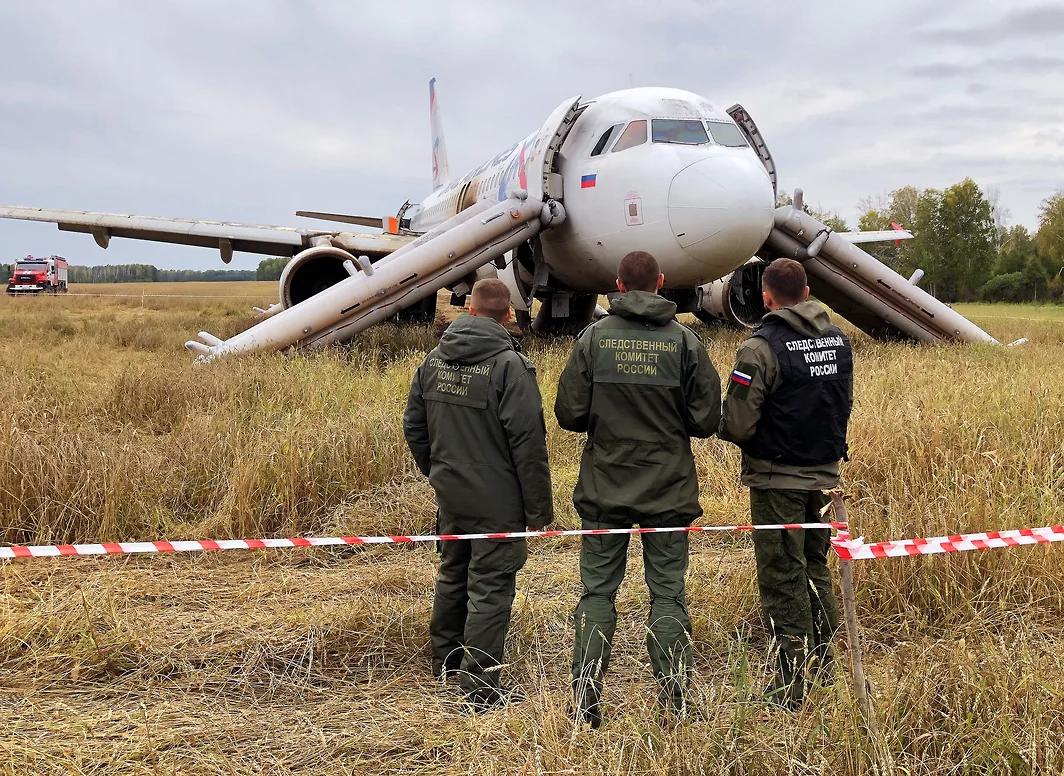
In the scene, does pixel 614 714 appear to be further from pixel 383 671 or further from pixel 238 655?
pixel 238 655

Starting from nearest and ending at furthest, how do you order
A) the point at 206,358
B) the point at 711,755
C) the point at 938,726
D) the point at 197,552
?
the point at 711,755, the point at 938,726, the point at 197,552, the point at 206,358

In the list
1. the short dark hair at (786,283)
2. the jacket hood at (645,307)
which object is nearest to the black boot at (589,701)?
the jacket hood at (645,307)

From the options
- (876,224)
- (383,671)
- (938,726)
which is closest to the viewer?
(938,726)

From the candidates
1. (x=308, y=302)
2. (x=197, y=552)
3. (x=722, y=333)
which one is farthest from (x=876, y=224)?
(x=197, y=552)

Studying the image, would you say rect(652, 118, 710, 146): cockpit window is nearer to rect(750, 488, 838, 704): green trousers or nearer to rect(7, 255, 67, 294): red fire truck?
rect(750, 488, 838, 704): green trousers

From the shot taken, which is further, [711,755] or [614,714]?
[614,714]

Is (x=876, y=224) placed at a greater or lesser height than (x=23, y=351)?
greater

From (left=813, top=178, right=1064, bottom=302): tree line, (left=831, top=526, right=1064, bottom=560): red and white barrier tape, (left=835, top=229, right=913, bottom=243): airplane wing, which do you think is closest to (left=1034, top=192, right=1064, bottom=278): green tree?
(left=813, top=178, right=1064, bottom=302): tree line

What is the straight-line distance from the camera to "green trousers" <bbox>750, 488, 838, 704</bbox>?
124 inches

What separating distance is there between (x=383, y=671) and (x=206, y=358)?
23.0 ft

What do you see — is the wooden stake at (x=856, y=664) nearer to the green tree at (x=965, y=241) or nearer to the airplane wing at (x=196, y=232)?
the airplane wing at (x=196, y=232)

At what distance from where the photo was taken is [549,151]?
396 inches

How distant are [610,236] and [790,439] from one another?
21.3 ft

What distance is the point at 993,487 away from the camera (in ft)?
15.2
